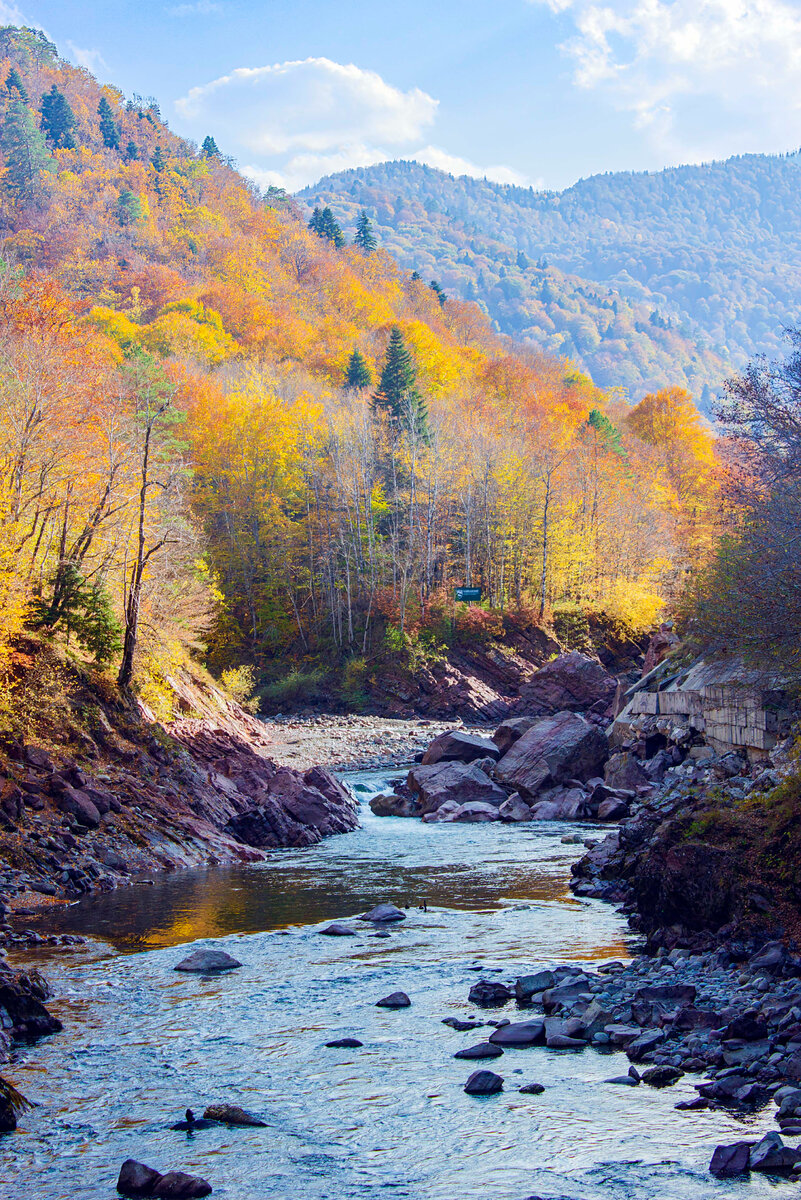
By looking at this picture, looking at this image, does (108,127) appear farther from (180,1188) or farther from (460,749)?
(180,1188)

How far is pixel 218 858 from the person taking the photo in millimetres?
19188

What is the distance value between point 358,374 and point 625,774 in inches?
2062

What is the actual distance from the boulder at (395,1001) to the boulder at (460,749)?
19.5m

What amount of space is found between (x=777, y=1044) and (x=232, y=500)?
151 ft

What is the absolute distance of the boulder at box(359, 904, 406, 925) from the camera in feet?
46.7

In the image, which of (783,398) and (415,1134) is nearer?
(415,1134)

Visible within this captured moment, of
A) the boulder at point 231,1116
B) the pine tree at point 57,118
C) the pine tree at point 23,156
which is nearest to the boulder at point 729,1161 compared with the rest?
the boulder at point 231,1116

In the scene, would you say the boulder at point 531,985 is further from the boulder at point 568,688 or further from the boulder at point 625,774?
the boulder at point 568,688

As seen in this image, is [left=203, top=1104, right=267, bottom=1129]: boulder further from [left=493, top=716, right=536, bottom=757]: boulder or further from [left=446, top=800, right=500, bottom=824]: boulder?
[left=493, top=716, right=536, bottom=757]: boulder

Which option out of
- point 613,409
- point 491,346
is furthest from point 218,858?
point 491,346

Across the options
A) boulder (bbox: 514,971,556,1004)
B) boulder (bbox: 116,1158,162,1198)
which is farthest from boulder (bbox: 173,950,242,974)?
boulder (bbox: 116,1158,162,1198)

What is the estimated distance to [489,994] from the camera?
10438mm

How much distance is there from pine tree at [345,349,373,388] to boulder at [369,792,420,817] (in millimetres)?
49840

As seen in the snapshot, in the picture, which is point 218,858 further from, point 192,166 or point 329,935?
point 192,166
